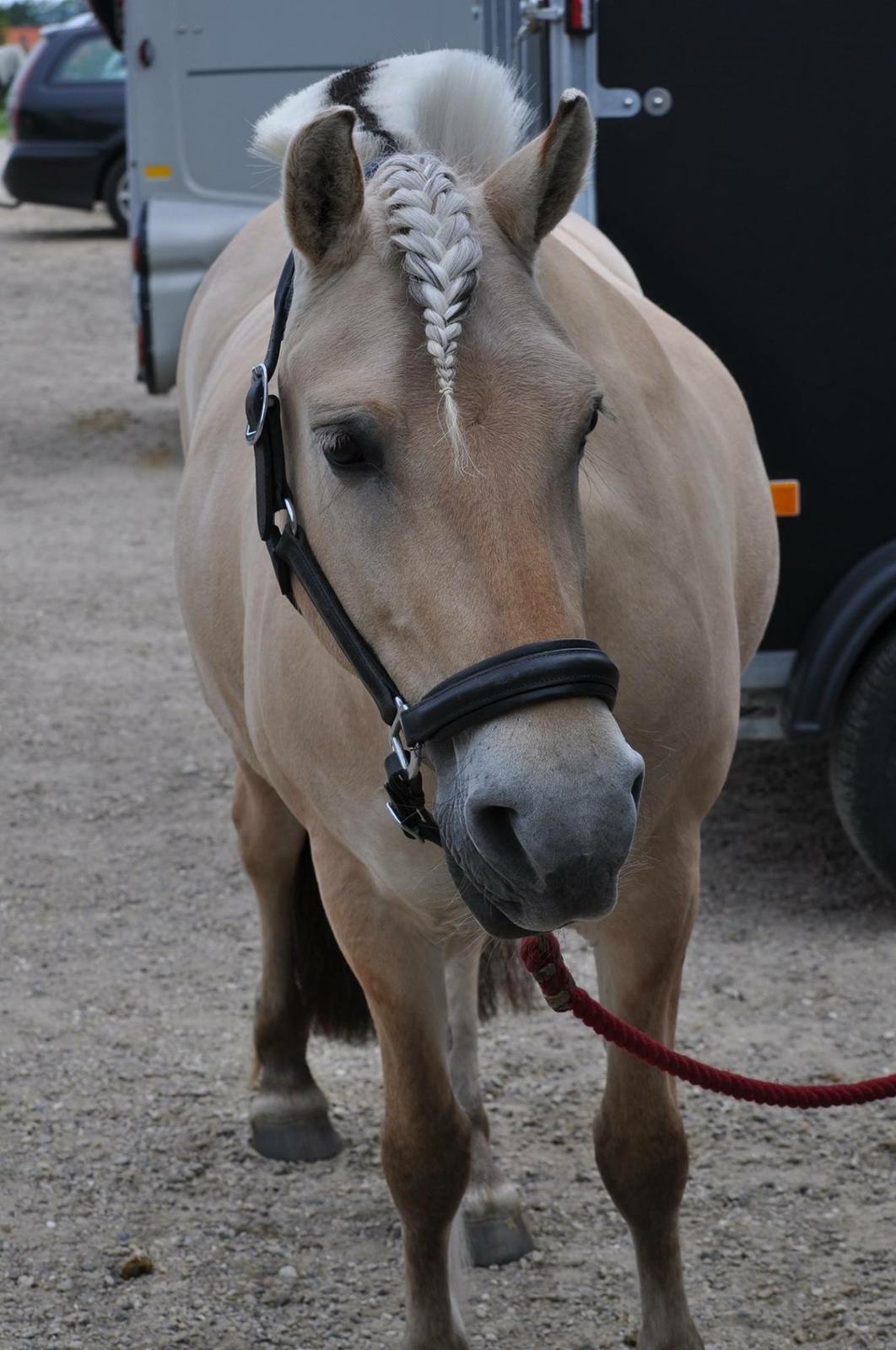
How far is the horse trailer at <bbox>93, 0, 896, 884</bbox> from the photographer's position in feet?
11.5

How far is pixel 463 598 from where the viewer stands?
1.69m

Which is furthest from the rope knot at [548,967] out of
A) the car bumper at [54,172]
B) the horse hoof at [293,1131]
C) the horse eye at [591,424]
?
the car bumper at [54,172]

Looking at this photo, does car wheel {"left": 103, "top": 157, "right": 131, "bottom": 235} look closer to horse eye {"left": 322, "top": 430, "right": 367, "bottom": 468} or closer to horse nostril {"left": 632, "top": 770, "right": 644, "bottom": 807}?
horse eye {"left": 322, "top": 430, "right": 367, "bottom": 468}

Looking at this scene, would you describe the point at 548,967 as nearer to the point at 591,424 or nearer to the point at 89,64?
the point at 591,424

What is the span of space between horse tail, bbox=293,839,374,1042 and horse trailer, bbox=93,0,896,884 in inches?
49.2

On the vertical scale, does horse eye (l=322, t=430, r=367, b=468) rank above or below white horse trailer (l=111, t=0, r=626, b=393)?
above

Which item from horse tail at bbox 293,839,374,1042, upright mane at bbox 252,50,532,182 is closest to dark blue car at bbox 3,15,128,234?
horse tail at bbox 293,839,374,1042

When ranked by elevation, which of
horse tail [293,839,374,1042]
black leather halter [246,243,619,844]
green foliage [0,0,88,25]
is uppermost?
black leather halter [246,243,619,844]

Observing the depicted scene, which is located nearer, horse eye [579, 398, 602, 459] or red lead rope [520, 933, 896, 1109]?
horse eye [579, 398, 602, 459]

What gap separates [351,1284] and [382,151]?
6.59 ft

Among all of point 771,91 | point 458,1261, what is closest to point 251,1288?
point 458,1261

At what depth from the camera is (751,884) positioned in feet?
14.1

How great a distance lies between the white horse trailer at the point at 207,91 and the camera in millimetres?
7988

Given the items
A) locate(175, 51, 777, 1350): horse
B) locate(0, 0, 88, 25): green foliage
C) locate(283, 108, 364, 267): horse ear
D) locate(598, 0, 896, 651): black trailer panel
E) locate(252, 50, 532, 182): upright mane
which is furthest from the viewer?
locate(0, 0, 88, 25): green foliage
